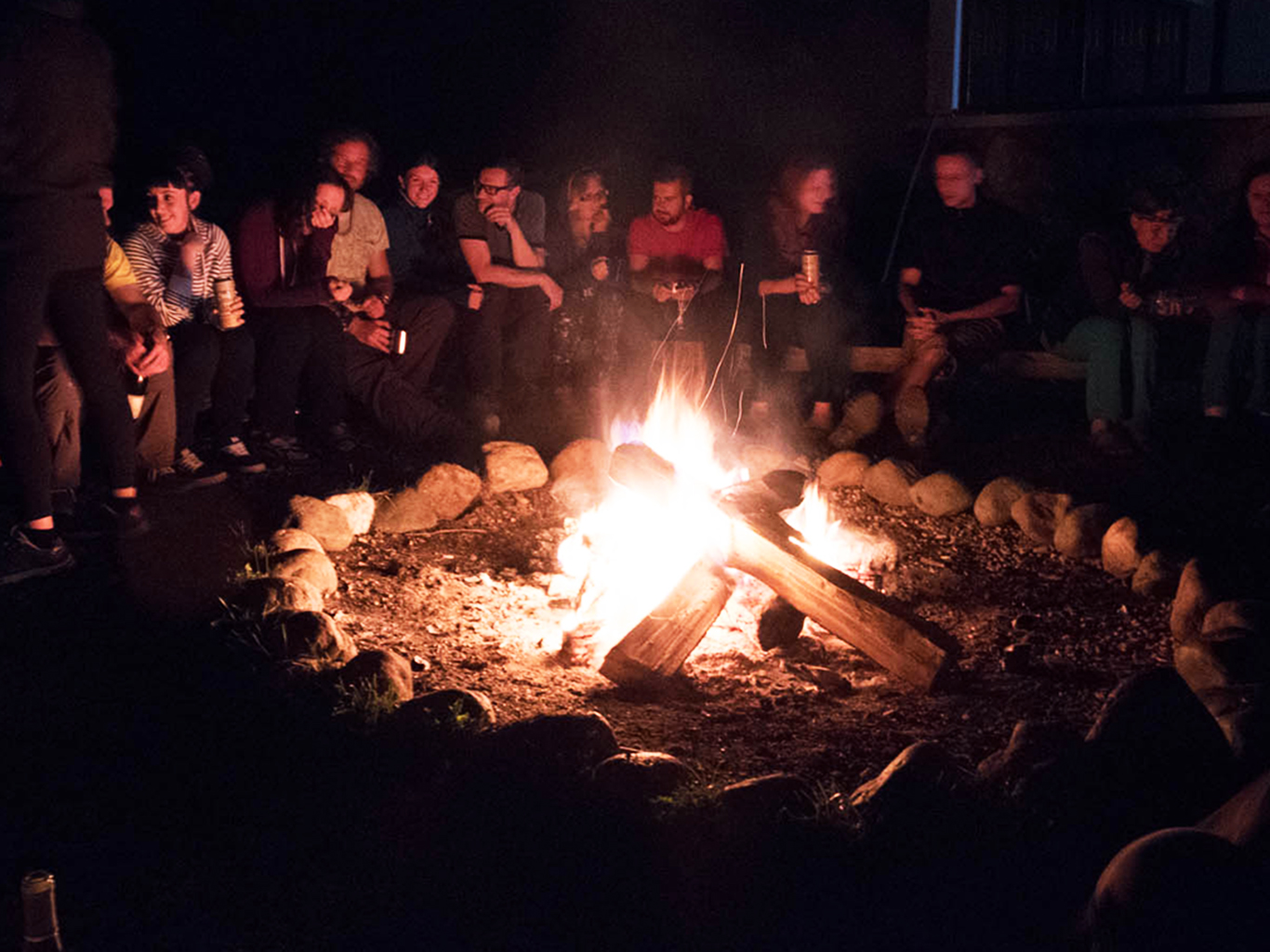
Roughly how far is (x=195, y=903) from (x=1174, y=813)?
6.87ft

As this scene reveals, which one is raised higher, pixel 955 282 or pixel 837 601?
pixel 955 282

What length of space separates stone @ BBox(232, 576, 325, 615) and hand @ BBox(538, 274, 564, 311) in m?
3.34

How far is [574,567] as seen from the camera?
15.8ft

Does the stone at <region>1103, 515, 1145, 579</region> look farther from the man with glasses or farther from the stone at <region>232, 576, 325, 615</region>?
the man with glasses

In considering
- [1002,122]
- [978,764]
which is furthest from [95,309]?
[1002,122]

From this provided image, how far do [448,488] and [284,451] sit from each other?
1132 millimetres

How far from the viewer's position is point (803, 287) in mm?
6777

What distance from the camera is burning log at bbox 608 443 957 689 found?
3812 mm

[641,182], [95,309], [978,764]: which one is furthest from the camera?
[641,182]

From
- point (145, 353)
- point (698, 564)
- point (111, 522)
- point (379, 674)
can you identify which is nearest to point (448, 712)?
point (379, 674)

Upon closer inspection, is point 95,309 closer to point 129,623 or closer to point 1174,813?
point 129,623

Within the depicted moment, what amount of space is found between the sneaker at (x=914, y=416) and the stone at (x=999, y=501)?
109cm

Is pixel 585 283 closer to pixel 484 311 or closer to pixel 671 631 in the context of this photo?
pixel 484 311

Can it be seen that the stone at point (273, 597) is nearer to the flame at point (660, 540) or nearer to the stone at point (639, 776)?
the flame at point (660, 540)
